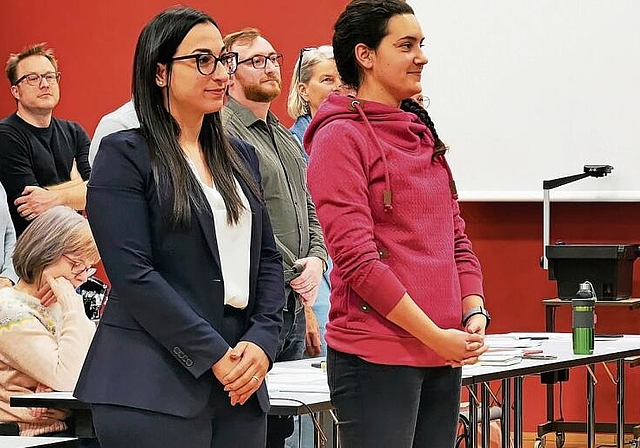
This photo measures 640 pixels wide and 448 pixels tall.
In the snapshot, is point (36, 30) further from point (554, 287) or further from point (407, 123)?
point (407, 123)

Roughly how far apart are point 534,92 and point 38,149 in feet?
7.98

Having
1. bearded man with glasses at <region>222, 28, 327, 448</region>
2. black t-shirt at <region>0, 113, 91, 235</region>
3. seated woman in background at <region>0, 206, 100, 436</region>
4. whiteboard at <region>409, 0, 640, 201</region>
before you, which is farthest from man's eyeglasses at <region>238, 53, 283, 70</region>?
whiteboard at <region>409, 0, 640, 201</region>

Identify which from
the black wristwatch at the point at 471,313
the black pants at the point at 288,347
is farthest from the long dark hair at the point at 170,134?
the black pants at the point at 288,347

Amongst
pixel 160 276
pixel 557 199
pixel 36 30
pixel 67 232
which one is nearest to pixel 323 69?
pixel 67 232

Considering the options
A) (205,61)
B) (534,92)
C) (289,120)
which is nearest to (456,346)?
(205,61)

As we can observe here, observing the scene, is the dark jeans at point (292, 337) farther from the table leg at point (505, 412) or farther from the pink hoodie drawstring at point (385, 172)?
the pink hoodie drawstring at point (385, 172)

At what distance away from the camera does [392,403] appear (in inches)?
86.1

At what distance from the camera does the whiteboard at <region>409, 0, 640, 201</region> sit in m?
5.62

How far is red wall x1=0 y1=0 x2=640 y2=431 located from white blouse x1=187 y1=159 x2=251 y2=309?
153 inches

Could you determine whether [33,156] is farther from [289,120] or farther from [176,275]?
[176,275]

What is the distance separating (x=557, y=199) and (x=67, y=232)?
9.83ft

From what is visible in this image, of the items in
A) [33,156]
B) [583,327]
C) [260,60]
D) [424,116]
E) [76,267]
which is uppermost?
[260,60]

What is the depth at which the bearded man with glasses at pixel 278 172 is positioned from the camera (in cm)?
351

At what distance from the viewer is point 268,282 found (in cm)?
220
